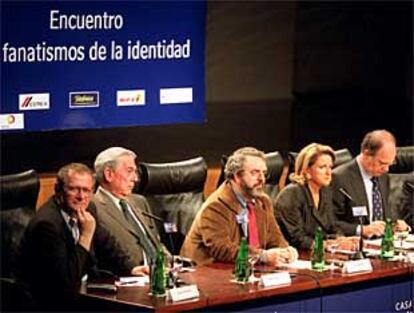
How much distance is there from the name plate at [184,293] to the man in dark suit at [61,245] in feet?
1.54

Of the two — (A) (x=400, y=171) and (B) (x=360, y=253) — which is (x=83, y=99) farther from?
(A) (x=400, y=171)

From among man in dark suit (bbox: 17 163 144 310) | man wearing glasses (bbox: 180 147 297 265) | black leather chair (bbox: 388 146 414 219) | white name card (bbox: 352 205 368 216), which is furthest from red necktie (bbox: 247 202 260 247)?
black leather chair (bbox: 388 146 414 219)

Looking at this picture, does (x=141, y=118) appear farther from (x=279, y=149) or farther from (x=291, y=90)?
(x=291, y=90)

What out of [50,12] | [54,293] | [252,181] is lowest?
[54,293]

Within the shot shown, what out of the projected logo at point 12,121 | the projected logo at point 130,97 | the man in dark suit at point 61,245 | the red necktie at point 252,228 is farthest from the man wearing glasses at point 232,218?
the projected logo at point 12,121

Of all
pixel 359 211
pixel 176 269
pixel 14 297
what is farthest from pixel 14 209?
pixel 359 211

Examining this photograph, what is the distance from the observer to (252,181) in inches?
266

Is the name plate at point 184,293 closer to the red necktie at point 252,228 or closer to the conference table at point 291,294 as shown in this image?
the conference table at point 291,294

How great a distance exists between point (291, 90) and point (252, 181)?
9031 mm

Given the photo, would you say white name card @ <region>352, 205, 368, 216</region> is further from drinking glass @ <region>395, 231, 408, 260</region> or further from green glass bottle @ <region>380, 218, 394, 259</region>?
drinking glass @ <region>395, 231, 408, 260</region>

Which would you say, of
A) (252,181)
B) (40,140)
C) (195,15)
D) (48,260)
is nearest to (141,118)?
(195,15)

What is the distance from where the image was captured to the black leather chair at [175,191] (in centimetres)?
739

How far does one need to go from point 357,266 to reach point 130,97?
6.25ft

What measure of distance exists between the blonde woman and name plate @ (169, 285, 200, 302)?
4.88 feet
